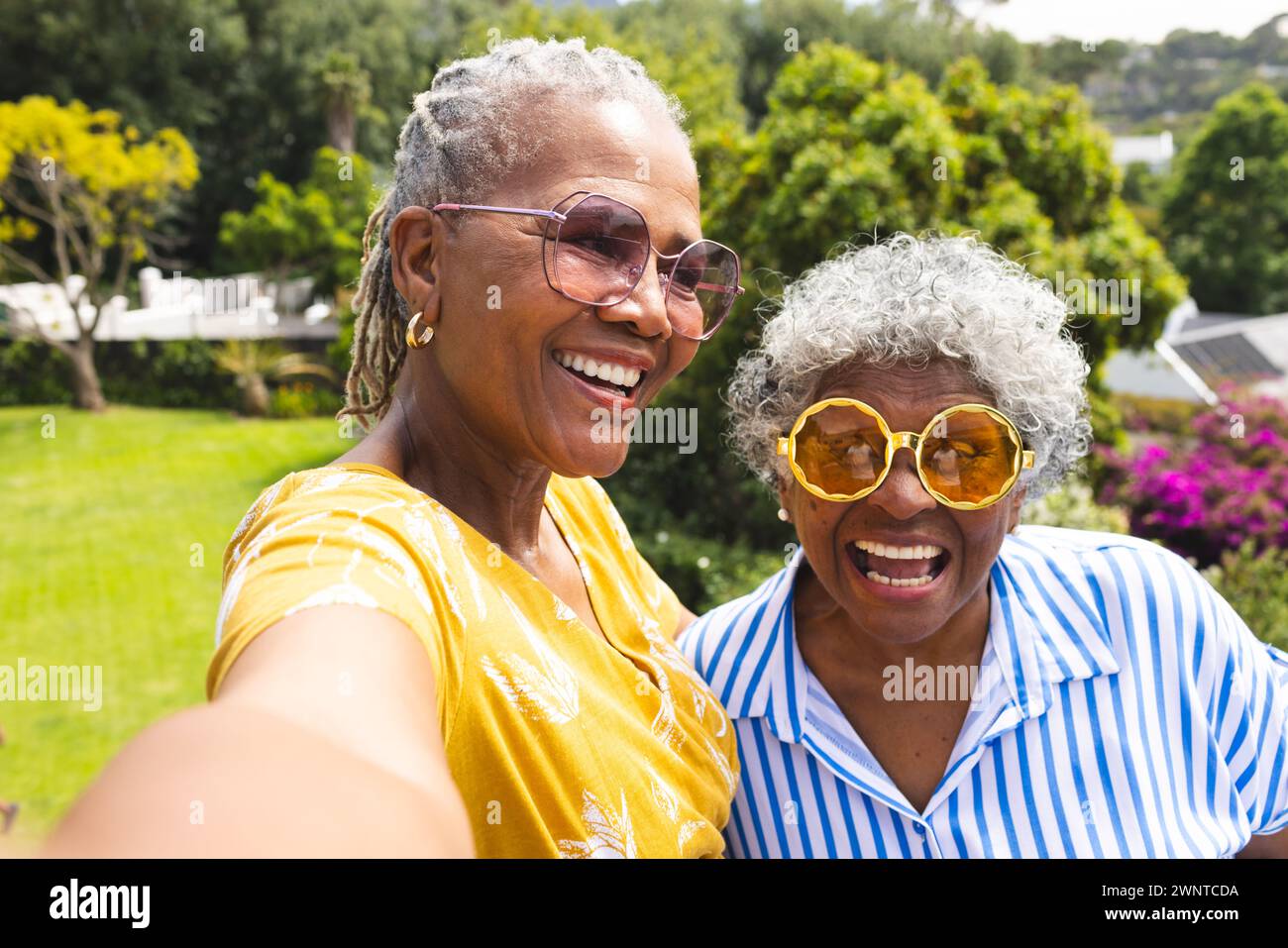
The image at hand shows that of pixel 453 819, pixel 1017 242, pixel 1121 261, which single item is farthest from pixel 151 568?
pixel 453 819

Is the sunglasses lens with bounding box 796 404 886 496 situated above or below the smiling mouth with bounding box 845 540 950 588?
above

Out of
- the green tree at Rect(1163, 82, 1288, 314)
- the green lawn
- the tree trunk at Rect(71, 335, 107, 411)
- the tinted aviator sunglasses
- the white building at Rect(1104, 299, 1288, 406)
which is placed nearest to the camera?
the tinted aviator sunglasses

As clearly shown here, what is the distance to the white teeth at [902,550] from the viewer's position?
2.14 m

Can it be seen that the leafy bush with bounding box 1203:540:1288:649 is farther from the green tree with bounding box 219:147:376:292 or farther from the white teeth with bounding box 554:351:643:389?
the green tree with bounding box 219:147:376:292

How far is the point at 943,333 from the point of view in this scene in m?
2.10

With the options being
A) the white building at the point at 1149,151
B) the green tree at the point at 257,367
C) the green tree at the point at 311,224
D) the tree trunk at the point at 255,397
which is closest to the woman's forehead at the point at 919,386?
the green tree at the point at 257,367

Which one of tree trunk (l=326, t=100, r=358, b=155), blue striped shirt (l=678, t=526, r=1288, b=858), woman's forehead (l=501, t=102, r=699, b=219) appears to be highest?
tree trunk (l=326, t=100, r=358, b=155)

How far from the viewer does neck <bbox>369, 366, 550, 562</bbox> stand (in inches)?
72.7

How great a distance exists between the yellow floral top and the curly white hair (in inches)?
28.7

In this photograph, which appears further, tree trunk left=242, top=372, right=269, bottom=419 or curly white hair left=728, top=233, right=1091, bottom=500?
tree trunk left=242, top=372, right=269, bottom=419

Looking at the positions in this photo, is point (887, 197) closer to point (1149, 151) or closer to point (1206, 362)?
point (1206, 362)

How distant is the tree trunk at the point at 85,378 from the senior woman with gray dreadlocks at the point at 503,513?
20152 millimetres

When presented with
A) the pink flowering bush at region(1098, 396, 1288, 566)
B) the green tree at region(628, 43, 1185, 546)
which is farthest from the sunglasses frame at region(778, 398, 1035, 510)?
the pink flowering bush at region(1098, 396, 1288, 566)

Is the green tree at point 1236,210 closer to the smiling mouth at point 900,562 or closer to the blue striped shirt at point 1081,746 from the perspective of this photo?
the blue striped shirt at point 1081,746
